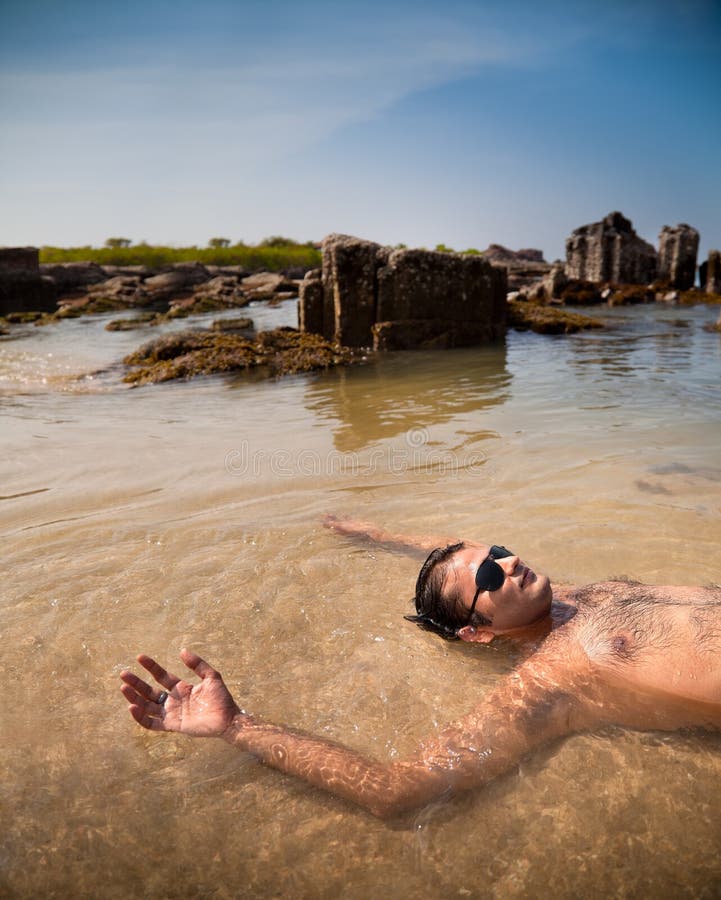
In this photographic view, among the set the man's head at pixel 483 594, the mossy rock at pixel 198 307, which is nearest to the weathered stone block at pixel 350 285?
the man's head at pixel 483 594

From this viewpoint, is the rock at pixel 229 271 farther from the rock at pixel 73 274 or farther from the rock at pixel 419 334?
the rock at pixel 419 334

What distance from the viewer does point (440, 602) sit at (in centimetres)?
302

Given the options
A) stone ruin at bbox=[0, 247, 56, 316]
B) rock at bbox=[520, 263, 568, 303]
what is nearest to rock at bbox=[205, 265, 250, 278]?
stone ruin at bbox=[0, 247, 56, 316]

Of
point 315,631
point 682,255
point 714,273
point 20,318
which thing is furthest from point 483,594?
point 682,255

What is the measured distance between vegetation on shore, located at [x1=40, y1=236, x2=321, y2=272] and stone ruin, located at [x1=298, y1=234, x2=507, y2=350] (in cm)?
4423

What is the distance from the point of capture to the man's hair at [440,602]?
2971mm

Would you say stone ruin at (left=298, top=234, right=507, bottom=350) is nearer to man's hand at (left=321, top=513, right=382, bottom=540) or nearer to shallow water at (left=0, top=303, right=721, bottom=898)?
shallow water at (left=0, top=303, right=721, bottom=898)

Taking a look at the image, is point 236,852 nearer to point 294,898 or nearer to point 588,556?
point 294,898

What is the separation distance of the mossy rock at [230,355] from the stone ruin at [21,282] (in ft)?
71.6

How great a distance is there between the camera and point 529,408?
25.4ft

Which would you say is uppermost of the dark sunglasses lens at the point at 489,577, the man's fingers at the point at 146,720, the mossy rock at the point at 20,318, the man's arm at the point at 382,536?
the mossy rock at the point at 20,318

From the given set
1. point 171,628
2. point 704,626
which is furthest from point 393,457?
point 704,626

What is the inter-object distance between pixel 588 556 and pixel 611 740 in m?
1.60

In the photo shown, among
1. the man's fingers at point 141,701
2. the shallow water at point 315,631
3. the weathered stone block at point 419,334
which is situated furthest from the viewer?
the weathered stone block at point 419,334
